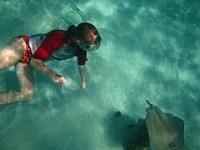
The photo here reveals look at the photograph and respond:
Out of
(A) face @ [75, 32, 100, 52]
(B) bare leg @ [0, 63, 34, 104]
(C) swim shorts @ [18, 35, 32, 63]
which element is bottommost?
(B) bare leg @ [0, 63, 34, 104]

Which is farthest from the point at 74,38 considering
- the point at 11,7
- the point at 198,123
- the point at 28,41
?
the point at 198,123

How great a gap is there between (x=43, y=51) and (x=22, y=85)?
115 cm

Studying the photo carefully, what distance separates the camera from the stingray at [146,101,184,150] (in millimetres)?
5238

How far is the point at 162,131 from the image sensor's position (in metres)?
5.41

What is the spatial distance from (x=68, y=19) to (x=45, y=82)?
2397 mm

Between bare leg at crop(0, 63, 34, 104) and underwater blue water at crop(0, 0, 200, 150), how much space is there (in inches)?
18.2

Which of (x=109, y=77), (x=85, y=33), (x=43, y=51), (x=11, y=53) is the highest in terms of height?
(x=85, y=33)

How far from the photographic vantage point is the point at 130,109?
6.85 m

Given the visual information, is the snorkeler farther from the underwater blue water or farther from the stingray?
the stingray

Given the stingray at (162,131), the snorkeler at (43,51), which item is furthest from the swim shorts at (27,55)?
the stingray at (162,131)

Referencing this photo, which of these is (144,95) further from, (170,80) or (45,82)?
(45,82)

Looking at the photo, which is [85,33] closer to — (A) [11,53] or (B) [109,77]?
(A) [11,53]

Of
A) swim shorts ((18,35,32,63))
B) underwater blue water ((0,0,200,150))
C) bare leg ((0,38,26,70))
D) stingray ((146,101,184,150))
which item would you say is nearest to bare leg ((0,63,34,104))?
swim shorts ((18,35,32,63))

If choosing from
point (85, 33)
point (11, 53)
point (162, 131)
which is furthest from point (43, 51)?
point (162, 131)
